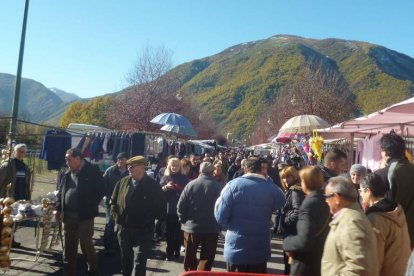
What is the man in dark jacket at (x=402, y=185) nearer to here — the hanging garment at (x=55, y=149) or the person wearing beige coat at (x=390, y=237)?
the person wearing beige coat at (x=390, y=237)

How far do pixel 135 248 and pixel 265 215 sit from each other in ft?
6.65

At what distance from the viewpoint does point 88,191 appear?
6211mm

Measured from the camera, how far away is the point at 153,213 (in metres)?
5.91

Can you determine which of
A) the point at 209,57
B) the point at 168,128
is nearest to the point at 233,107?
the point at 209,57

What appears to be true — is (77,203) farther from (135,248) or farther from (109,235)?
(109,235)

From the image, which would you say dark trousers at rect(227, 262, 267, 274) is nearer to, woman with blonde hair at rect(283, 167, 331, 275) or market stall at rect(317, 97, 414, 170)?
woman with blonde hair at rect(283, 167, 331, 275)

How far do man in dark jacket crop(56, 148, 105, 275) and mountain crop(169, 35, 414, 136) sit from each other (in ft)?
248

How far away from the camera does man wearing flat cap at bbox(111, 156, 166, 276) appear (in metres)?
5.82

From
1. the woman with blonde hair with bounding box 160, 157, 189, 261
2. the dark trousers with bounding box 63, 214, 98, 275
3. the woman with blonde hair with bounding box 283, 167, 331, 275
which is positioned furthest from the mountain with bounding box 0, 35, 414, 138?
the woman with blonde hair with bounding box 283, 167, 331, 275

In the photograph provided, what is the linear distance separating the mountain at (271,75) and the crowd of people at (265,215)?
247 feet

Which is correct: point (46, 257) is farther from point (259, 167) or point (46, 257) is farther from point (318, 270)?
point (318, 270)

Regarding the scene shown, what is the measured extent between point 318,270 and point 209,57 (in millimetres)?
183410

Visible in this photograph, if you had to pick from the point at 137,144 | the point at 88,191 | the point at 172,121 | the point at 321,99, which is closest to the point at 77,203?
the point at 88,191

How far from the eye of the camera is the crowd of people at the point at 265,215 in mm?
3240
